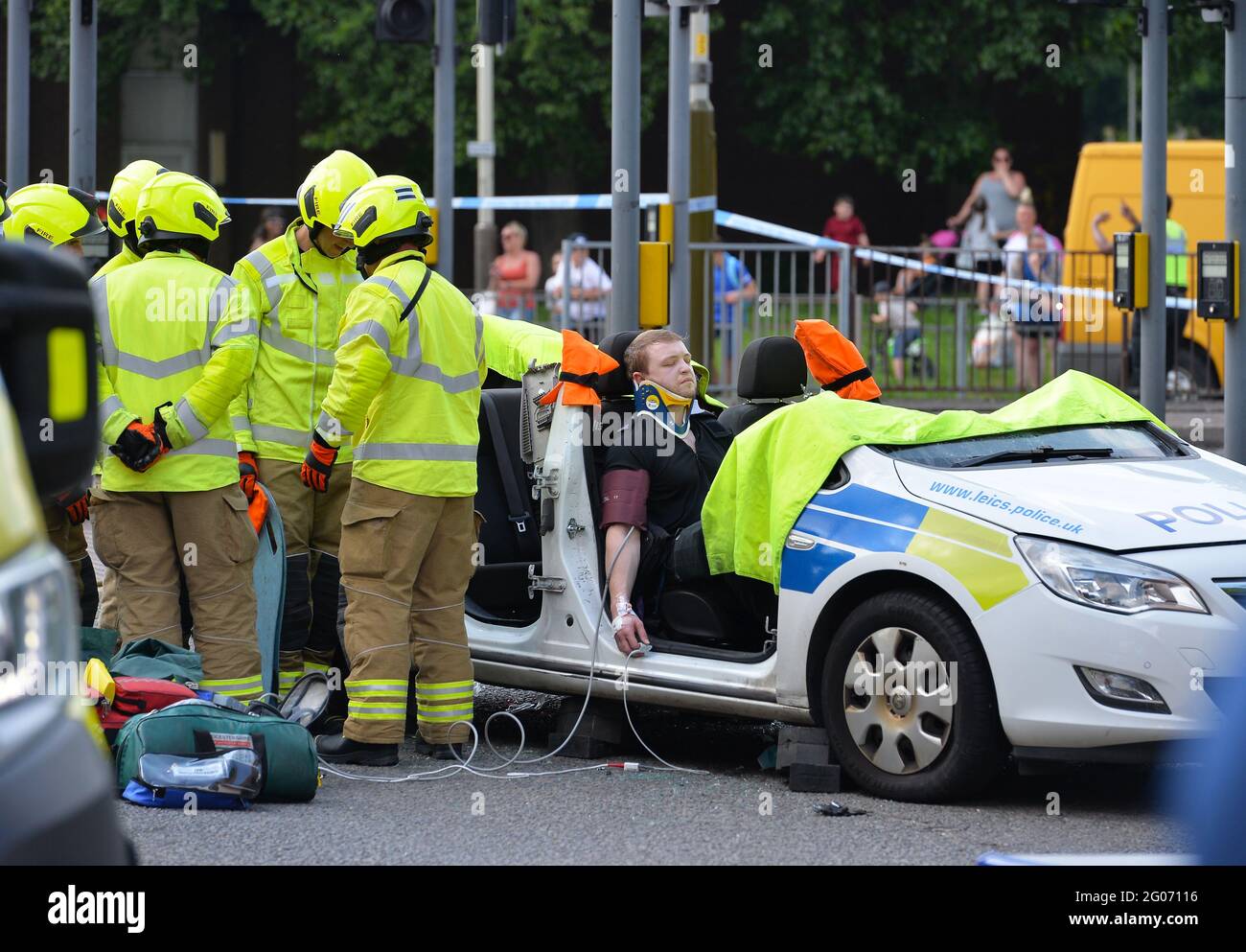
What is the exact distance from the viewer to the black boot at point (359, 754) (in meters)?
6.88

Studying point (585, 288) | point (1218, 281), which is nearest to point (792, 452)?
point (1218, 281)

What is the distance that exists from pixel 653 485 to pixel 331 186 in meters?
1.57

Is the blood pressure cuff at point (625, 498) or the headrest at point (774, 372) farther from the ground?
the headrest at point (774, 372)

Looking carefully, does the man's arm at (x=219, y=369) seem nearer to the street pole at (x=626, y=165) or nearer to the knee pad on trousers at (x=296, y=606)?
the knee pad on trousers at (x=296, y=606)

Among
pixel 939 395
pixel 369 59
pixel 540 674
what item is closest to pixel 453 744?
pixel 540 674

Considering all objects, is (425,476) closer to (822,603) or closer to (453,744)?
(453,744)

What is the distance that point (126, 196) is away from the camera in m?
7.20

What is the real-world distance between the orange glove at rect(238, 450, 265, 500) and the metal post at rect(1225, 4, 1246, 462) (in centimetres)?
620

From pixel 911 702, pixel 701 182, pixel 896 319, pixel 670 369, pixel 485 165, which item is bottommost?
pixel 911 702

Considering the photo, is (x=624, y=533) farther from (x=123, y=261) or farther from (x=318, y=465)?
(x=123, y=261)

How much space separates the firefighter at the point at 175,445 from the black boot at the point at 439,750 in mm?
564

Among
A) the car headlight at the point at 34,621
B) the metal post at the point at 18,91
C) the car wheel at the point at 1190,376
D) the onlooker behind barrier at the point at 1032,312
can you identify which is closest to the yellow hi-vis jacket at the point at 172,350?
the car headlight at the point at 34,621

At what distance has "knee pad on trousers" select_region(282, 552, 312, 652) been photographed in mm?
7773

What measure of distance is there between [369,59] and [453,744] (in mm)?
24194
